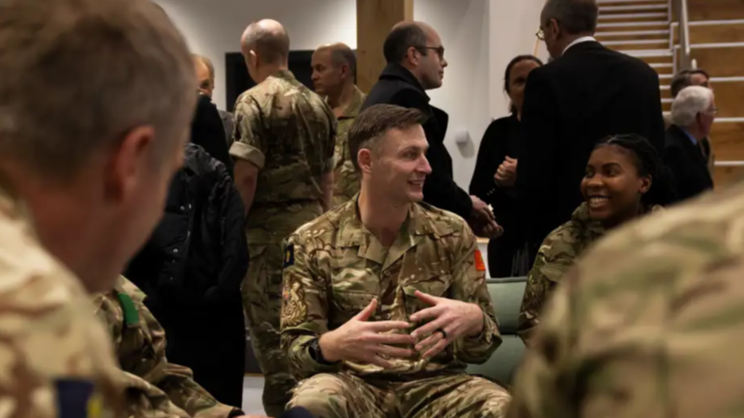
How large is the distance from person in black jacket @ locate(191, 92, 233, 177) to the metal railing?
6079 mm

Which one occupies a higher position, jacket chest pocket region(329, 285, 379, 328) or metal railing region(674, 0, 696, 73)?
metal railing region(674, 0, 696, 73)

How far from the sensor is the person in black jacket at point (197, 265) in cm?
243

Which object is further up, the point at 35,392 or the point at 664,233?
the point at 664,233

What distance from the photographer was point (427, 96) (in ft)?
11.3

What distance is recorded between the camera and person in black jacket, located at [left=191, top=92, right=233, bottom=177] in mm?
3012

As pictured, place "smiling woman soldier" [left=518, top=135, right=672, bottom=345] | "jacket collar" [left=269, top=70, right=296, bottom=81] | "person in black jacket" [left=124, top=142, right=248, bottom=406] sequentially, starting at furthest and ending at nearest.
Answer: "jacket collar" [left=269, top=70, right=296, bottom=81] < "smiling woman soldier" [left=518, top=135, right=672, bottom=345] < "person in black jacket" [left=124, top=142, right=248, bottom=406]

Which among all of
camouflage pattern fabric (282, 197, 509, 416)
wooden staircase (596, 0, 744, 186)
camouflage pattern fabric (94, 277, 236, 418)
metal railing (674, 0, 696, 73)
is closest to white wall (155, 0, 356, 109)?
metal railing (674, 0, 696, 73)

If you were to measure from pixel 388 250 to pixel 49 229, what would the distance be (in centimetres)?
173

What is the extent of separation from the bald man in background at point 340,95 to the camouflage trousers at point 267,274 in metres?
0.46

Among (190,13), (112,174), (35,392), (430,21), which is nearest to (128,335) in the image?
(112,174)

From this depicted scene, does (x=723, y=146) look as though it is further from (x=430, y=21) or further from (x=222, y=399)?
(x=222, y=399)

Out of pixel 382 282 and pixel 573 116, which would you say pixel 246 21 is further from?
pixel 382 282

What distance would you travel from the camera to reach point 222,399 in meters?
2.71

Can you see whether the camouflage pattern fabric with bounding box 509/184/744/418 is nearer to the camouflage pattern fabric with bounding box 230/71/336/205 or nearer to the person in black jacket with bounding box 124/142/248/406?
the person in black jacket with bounding box 124/142/248/406
